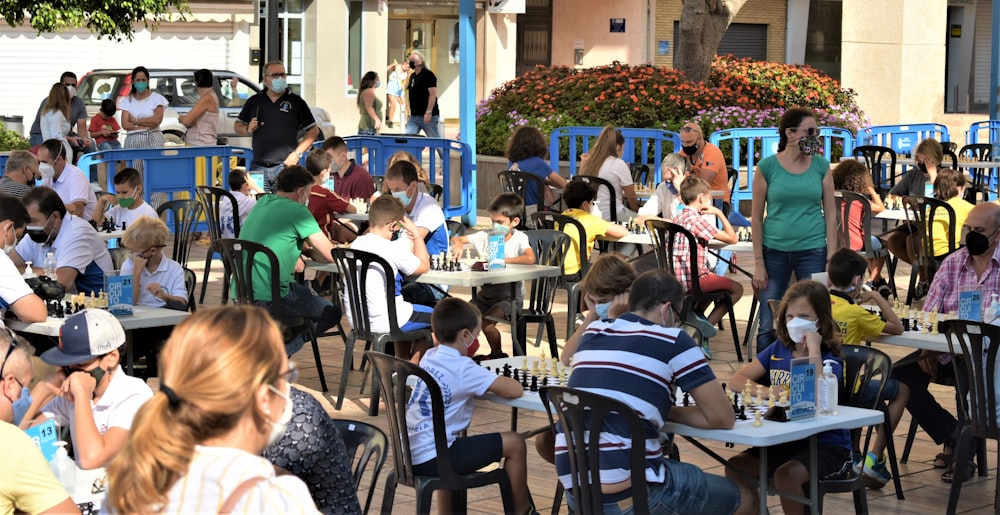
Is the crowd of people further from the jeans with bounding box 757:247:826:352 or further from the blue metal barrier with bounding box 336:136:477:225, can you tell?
the blue metal barrier with bounding box 336:136:477:225

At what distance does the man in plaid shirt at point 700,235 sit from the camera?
32.7 ft

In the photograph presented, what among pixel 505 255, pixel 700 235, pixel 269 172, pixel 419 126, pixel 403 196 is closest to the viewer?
pixel 505 255

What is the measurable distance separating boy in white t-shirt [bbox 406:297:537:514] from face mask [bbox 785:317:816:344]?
107 centimetres

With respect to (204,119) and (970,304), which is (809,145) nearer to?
(970,304)

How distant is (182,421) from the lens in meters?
2.71

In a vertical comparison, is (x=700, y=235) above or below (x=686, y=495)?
above

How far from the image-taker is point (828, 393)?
556 cm

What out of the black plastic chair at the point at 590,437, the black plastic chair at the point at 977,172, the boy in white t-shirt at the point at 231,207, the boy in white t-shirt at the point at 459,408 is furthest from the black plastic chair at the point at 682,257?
the black plastic chair at the point at 977,172

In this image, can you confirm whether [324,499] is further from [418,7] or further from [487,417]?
[418,7]

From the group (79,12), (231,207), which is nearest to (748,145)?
(231,207)

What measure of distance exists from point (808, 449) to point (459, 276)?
3.57 metres

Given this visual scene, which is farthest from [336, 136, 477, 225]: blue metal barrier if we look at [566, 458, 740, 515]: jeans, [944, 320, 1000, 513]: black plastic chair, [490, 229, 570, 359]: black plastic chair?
[566, 458, 740, 515]: jeans

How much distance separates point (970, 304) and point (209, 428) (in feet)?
16.5

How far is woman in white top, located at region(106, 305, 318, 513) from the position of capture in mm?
2682
